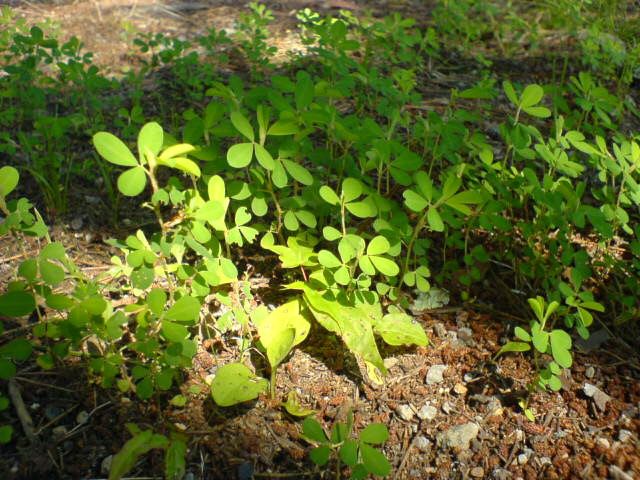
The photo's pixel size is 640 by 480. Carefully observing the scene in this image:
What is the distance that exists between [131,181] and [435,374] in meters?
1.15

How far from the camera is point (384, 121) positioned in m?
2.96

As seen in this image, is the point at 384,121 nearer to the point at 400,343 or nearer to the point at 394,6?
the point at 400,343

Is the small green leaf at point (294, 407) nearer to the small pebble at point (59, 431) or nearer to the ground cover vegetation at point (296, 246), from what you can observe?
the ground cover vegetation at point (296, 246)

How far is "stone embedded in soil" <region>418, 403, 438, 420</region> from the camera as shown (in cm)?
162

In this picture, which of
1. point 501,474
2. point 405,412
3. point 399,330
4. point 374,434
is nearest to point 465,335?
point 399,330

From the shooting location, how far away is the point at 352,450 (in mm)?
1326

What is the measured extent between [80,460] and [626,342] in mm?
1869

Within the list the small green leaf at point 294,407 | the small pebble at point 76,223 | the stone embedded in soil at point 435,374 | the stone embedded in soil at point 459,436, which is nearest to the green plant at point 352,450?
the small green leaf at point 294,407

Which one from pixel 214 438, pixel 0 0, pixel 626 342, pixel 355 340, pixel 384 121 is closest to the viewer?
pixel 214 438

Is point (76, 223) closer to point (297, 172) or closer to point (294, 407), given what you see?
point (297, 172)

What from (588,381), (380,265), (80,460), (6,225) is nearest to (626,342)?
(588,381)

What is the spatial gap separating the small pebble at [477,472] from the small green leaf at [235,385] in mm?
646

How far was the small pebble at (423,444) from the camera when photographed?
1.54 meters

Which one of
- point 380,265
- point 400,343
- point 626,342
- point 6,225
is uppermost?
point 6,225
